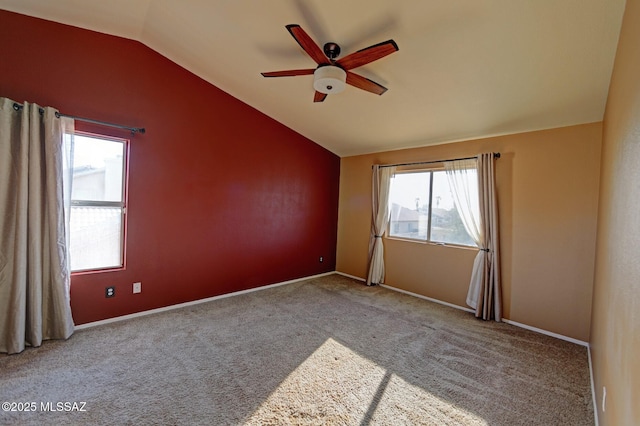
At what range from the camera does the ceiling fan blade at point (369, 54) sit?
188cm

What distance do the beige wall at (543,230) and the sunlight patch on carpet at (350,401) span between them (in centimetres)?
202

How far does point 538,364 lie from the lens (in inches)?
98.7

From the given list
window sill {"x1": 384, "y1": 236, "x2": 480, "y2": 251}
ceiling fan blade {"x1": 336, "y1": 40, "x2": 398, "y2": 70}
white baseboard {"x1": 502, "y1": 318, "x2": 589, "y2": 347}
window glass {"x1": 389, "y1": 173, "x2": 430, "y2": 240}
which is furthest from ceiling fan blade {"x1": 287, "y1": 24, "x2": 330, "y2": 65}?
white baseboard {"x1": 502, "y1": 318, "x2": 589, "y2": 347}

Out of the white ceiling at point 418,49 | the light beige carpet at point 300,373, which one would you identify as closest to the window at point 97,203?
the light beige carpet at point 300,373

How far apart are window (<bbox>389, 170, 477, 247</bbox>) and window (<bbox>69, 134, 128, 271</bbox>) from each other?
12.5ft

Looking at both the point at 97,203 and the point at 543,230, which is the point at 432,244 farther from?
the point at 97,203

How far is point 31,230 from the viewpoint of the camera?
2.46m

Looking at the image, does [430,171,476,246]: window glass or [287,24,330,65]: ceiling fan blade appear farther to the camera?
[430,171,476,246]: window glass

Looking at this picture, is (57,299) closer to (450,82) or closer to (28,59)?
(28,59)

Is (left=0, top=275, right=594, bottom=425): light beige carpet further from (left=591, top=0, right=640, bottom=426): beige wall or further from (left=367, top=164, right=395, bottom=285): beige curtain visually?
(left=367, top=164, right=395, bottom=285): beige curtain

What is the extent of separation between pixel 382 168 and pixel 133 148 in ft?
11.6

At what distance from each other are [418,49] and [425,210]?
2.48m

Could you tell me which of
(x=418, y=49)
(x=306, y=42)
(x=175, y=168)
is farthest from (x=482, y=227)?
(x=175, y=168)

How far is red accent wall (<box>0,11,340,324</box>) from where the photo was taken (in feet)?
8.95
